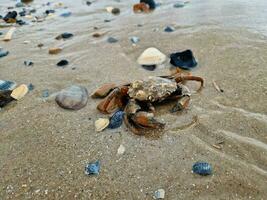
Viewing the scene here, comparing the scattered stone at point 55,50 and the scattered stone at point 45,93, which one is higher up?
the scattered stone at point 45,93

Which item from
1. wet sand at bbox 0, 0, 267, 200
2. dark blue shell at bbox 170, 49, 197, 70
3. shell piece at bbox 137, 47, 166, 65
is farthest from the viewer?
shell piece at bbox 137, 47, 166, 65

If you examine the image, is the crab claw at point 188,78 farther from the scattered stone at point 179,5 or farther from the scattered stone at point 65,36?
the scattered stone at point 179,5

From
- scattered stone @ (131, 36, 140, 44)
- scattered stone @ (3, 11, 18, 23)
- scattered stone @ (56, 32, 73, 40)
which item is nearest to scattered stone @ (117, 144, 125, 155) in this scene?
scattered stone @ (131, 36, 140, 44)

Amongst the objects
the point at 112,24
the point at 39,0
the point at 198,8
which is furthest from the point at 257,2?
the point at 39,0

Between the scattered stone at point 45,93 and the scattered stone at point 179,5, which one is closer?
the scattered stone at point 45,93

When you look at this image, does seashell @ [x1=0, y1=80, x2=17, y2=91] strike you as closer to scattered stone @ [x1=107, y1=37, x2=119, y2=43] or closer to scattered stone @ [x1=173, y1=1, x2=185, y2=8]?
scattered stone @ [x1=107, y1=37, x2=119, y2=43]

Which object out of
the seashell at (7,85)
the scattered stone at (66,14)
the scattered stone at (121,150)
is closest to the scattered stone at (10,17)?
the scattered stone at (66,14)

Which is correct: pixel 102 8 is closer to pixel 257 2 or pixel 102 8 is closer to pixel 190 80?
pixel 257 2
